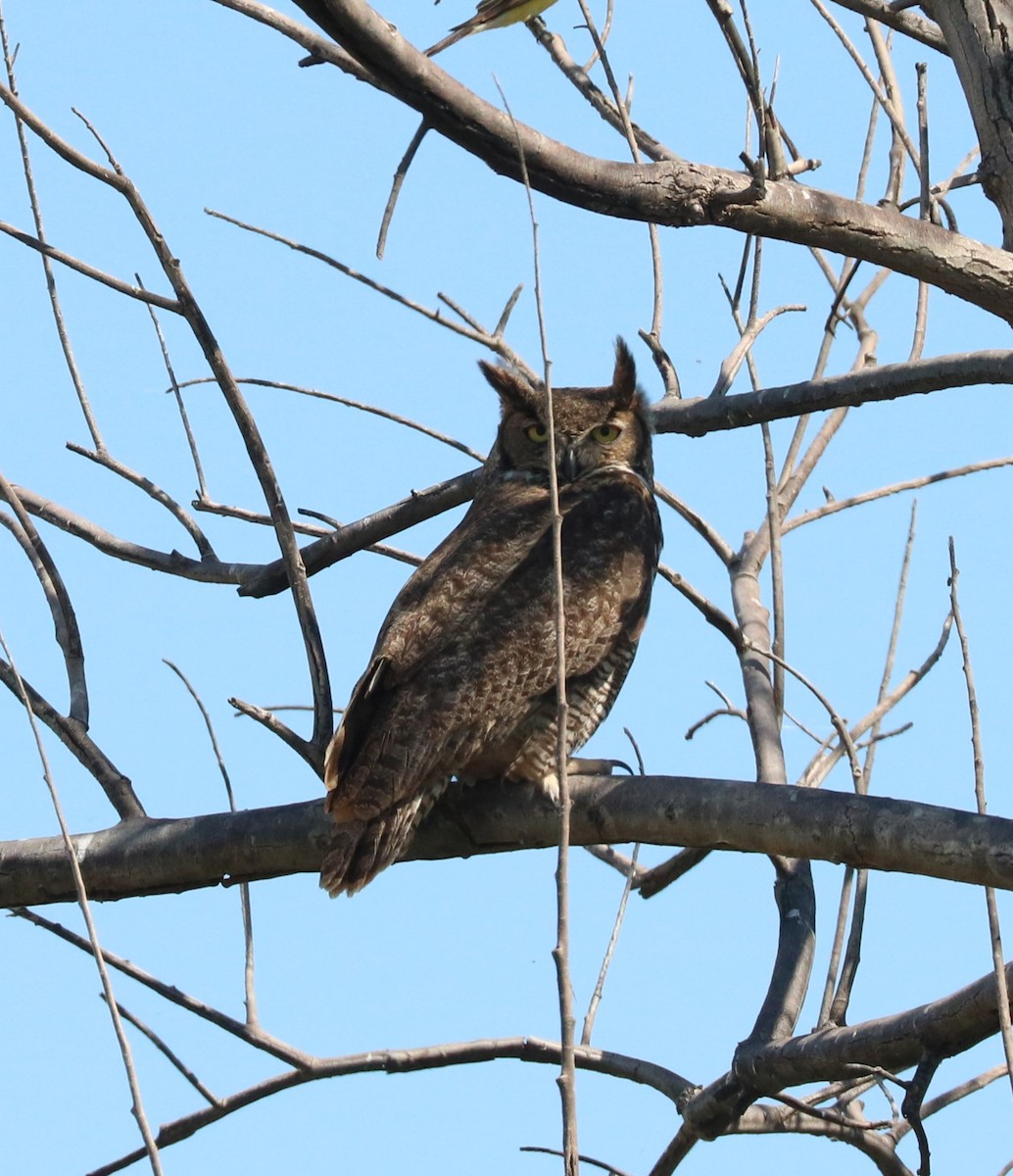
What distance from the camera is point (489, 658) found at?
166 inches

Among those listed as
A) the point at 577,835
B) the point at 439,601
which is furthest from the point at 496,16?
the point at 577,835

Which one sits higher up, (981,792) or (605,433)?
(605,433)

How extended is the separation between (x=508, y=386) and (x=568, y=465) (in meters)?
0.53

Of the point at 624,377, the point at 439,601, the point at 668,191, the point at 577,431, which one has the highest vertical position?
the point at 624,377

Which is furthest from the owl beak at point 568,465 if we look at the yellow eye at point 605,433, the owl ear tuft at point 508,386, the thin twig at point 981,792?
the thin twig at point 981,792

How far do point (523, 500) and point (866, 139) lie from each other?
151cm

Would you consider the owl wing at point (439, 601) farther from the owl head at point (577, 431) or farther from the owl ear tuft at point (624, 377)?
the owl ear tuft at point (624, 377)

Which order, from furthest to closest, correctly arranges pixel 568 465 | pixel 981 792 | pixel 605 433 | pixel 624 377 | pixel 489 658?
pixel 624 377 < pixel 605 433 < pixel 568 465 < pixel 489 658 < pixel 981 792

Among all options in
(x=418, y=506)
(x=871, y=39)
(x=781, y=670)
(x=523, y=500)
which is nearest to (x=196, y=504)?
(x=418, y=506)

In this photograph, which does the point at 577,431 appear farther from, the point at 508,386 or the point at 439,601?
the point at 439,601

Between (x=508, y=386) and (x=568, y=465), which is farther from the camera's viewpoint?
(x=508, y=386)

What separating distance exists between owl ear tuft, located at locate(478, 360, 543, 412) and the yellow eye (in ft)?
0.95

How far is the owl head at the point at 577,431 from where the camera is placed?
211 inches

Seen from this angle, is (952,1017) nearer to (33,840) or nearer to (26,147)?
(33,840)
